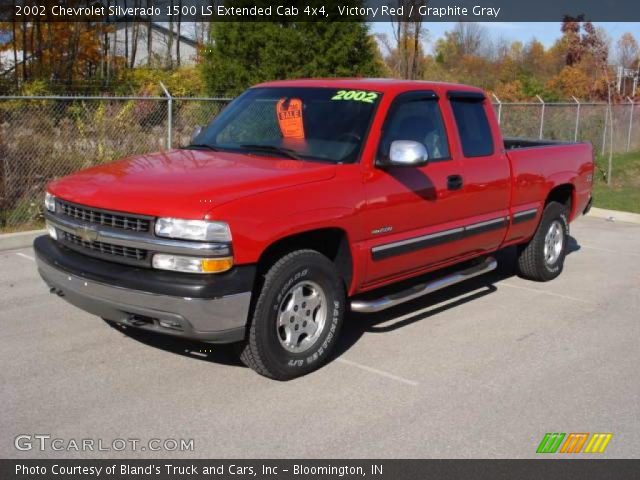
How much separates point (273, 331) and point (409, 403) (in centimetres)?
95

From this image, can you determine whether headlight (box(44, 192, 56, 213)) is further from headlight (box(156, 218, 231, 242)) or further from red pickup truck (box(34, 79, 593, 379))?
headlight (box(156, 218, 231, 242))

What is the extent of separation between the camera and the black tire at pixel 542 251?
7590 millimetres

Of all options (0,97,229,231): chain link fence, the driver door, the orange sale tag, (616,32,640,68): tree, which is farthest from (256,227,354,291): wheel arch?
(616,32,640,68): tree

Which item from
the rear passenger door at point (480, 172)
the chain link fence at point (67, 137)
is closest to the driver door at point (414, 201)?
the rear passenger door at point (480, 172)

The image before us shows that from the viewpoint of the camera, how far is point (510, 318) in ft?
21.2

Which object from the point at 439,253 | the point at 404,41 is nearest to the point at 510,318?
the point at 439,253

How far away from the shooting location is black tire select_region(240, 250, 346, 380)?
4.59 m

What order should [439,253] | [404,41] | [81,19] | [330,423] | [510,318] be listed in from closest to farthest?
[330,423] < [439,253] < [510,318] < [81,19] < [404,41]

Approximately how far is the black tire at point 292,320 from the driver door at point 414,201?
0.44m

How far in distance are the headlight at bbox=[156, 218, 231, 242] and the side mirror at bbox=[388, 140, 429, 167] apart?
1.48 meters

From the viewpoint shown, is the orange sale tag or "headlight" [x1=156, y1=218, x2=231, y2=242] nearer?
"headlight" [x1=156, y1=218, x2=231, y2=242]

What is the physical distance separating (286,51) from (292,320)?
10746 mm

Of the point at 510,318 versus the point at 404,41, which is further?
the point at 404,41
